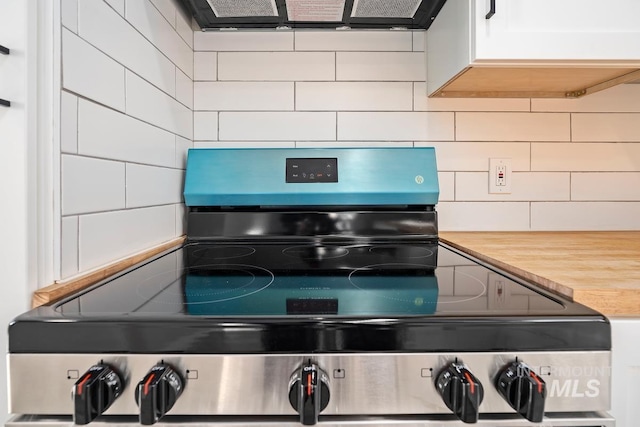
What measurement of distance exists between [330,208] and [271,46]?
57 centimetres

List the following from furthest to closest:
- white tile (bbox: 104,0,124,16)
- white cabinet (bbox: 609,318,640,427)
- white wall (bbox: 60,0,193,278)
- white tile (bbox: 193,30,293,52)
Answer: white tile (bbox: 193,30,293,52), white tile (bbox: 104,0,124,16), white wall (bbox: 60,0,193,278), white cabinet (bbox: 609,318,640,427)

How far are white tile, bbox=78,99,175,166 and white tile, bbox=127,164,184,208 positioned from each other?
0.02 metres

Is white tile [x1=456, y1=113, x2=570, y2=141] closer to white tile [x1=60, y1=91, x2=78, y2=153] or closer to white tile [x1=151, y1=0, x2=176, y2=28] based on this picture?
white tile [x1=151, y1=0, x2=176, y2=28]

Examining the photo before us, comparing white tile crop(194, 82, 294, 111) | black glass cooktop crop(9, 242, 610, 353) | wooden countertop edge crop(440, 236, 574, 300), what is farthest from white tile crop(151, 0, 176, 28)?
wooden countertop edge crop(440, 236, 574, 300)

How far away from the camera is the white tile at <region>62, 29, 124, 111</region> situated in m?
0.69

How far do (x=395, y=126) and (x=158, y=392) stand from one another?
1.09m

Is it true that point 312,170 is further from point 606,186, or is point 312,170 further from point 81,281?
point 606,186

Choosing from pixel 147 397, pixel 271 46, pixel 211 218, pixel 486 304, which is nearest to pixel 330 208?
pixel 211 218

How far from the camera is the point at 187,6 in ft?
4.01

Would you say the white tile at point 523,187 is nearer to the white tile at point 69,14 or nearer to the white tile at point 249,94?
the white tile at point 249,94

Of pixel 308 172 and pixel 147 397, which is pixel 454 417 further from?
pixel 308 172

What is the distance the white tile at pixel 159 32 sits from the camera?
0.95 meters

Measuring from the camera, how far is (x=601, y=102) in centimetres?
137

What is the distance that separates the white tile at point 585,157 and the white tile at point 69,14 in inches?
51.4
